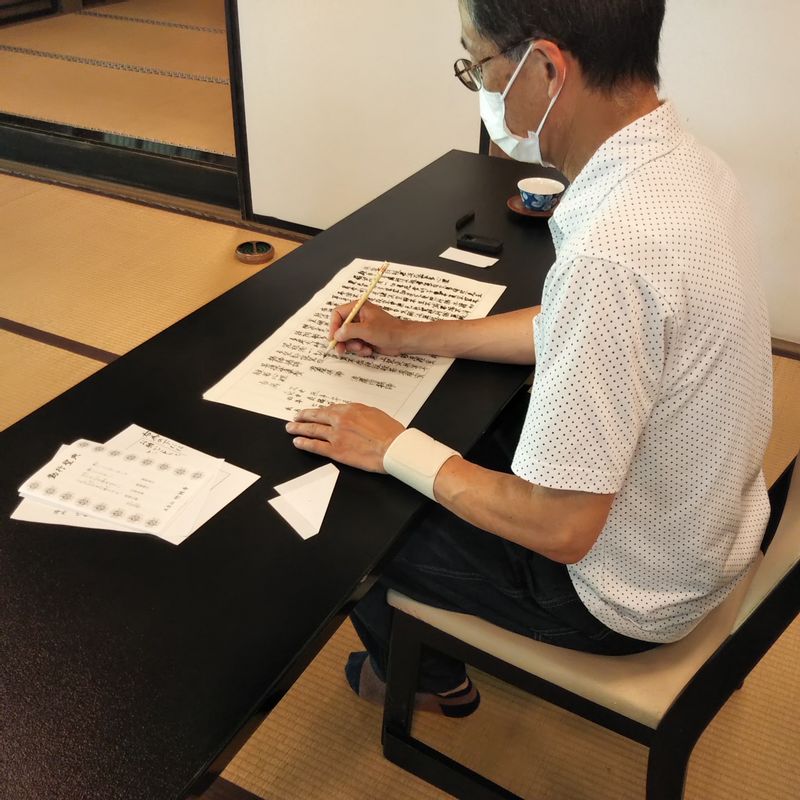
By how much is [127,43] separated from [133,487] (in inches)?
203

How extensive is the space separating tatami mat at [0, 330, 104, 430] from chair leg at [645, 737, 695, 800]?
1.80 meters

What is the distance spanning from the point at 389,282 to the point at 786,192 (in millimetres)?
1575

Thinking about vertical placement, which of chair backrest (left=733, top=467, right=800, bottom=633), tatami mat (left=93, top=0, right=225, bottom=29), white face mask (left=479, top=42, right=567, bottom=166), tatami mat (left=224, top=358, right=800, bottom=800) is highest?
white face mask (left=479, top=42, right=567, bottom=166)

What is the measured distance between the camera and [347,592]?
2.64 feet

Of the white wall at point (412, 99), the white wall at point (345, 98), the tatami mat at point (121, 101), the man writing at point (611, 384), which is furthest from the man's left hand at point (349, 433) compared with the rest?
the tatami mat at point (121, 101)

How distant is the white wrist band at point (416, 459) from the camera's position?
3.02ft

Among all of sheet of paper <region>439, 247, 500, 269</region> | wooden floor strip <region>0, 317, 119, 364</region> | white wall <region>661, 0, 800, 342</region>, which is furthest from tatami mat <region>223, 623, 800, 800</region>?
white wall <region>661, 0, 800, 342</region>

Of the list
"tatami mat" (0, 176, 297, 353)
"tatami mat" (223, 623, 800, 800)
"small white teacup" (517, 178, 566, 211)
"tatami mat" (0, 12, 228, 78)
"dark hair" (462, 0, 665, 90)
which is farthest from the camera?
"tatami mat" (0, 12, 228, 78)

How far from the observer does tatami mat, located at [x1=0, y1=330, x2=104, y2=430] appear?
2.20m

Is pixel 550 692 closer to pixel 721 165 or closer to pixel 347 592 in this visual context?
pixel 347 592

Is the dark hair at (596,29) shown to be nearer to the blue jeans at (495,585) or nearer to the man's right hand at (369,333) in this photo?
the man's right hand at (369,333)

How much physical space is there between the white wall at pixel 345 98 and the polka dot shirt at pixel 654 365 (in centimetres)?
194

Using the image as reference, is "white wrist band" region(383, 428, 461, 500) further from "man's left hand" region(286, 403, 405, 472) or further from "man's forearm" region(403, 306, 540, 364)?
"man's forearm" region(403, 306, 540, 364)

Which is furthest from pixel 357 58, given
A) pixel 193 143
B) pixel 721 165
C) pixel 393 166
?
pixel 721 165
